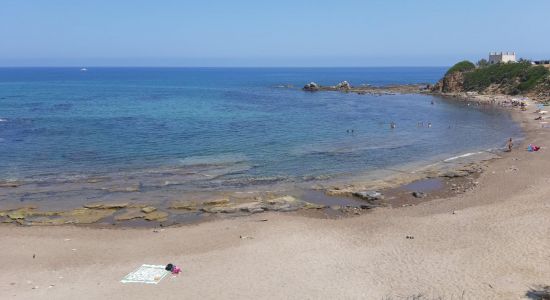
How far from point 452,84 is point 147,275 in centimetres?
10122

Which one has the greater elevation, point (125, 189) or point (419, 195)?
point (419, 195)

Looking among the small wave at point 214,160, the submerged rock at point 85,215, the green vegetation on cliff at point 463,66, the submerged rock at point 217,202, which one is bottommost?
the submerged rock at point 85,215

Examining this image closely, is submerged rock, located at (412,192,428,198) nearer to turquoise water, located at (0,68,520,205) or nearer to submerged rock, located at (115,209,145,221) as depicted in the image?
turquoise water, located at (0,68,520,205)

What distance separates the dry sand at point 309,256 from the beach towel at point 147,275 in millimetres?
297

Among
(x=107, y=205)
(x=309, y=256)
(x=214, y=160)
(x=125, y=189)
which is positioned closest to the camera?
(x=309, y=256)

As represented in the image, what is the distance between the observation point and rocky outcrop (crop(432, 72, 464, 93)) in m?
104

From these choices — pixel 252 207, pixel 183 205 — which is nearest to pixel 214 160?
pixel 183 205

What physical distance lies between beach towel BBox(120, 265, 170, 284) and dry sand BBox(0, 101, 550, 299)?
0.30 m

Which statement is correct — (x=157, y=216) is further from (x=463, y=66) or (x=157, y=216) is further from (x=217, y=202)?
(x=463, y=66)

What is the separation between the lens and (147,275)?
55.6 ft

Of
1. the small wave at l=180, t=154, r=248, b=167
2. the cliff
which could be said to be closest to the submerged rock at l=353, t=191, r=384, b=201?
the small wave at l=180, t=154, r=248, b=167

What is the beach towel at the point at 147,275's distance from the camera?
16.6m

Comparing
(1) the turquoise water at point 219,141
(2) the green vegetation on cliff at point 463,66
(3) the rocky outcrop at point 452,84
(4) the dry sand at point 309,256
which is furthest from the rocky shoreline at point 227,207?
(2) the green vegetation on cliff at point 463,66

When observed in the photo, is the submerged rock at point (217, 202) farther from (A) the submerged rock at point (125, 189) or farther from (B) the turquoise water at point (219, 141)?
(A) the submerged rock at point (125, 189)
